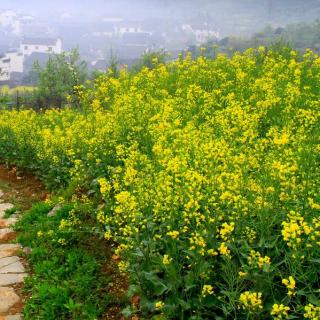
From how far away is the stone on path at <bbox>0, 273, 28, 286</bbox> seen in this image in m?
6.44

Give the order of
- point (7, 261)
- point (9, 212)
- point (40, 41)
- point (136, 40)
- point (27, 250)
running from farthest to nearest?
point (136, 40), point (40, 41), point (9, 212), point (27, 250), point (7, 261)

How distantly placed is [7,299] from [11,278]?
0.53m

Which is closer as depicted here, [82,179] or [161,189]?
[161,189]

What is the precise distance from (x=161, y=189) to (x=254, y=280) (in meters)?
1.50

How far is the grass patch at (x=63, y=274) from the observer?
222 inches

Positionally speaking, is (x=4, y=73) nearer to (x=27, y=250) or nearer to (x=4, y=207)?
(x=4, y=207)

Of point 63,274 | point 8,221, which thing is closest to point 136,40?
point 8,221

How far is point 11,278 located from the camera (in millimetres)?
6551

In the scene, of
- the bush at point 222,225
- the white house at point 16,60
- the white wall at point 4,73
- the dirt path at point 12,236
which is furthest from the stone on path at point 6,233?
the white house at point 16,60

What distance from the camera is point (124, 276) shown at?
6.16 meters

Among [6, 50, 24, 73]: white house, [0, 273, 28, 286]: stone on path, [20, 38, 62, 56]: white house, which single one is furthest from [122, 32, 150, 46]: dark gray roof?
[0, 273, 28, 286]: stone on path

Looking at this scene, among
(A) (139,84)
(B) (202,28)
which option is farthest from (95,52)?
(A) (139,84)

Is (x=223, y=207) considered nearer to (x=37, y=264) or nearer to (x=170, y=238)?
(x=170, y=238)

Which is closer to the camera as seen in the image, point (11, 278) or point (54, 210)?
point (11, 278)
